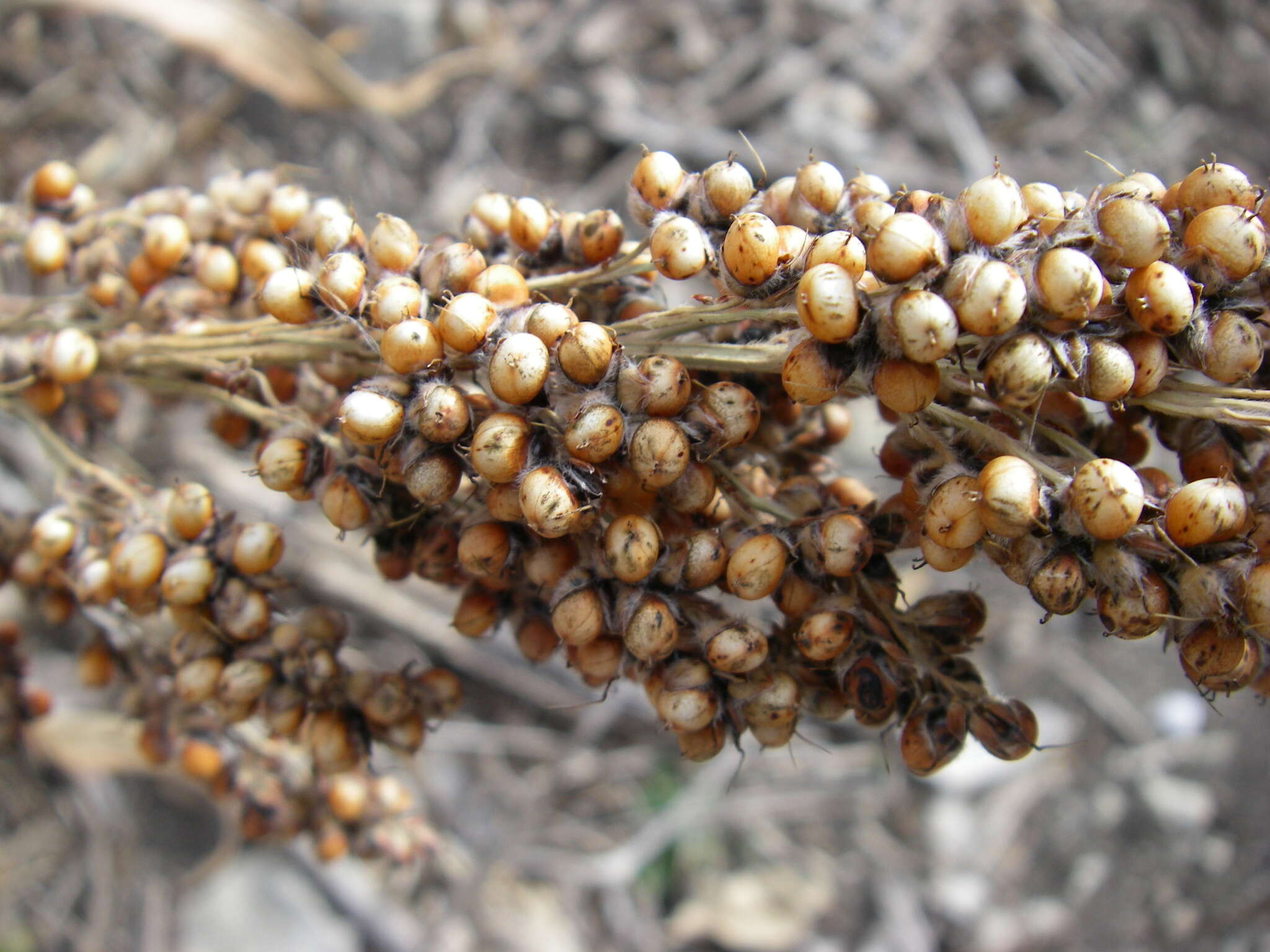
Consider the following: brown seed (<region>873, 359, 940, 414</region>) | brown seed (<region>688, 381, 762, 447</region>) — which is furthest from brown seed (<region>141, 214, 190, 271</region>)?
brown seed (<region>873, 359, 940, 414</region>)

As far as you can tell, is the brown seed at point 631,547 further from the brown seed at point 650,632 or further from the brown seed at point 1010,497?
the brown seed at point 1010,497

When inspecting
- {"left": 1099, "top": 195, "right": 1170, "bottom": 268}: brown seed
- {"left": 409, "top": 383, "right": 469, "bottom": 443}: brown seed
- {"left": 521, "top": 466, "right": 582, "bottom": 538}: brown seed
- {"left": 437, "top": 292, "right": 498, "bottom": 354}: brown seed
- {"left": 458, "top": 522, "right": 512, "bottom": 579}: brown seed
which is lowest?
{"left": 458, "top": 522, "right": 512, "bottom": 579}: brown seed

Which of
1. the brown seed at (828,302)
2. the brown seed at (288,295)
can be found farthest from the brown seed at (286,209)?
the brown seed at (828,302)

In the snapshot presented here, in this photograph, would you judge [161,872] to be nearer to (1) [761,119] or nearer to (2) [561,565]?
(2) [561,565]

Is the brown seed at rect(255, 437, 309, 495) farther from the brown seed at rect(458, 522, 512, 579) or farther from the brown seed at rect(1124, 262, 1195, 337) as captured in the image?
the brown seed at rect(1124, 262, 1195, 337)

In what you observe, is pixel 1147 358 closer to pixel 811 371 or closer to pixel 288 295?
pixel 811 371

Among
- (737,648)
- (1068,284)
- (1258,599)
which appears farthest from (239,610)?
(1258,599)
